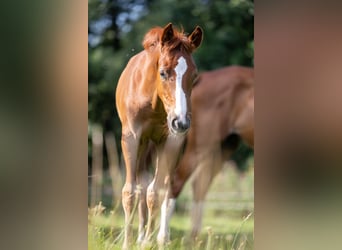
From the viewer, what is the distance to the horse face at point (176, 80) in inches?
149

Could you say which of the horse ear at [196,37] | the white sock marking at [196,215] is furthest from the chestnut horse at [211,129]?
the horse ear at [196,37]

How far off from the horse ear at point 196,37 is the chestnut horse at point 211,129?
219 millimetres

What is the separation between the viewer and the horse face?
12.4 feet

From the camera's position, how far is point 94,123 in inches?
155

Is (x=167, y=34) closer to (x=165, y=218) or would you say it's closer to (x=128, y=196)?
(x=128, y=196)

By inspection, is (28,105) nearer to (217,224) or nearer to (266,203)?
(217,224)

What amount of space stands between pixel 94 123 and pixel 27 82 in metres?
0.59

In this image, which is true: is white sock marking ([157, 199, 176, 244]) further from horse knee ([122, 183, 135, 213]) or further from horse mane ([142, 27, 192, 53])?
horse mane ([142, 27, 192, 53])

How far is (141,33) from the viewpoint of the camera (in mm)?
3852

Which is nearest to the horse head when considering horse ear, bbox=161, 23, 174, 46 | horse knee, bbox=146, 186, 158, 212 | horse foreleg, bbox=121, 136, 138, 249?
horse ear, bbox=161, 23, 174, 46

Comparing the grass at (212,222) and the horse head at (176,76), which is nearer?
the horse head at (176,76)

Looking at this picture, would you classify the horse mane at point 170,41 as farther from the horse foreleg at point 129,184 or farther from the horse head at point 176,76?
the horse foreleg at point 129,184

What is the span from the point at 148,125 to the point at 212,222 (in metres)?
0.84

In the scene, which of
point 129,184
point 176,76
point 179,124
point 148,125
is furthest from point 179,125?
point 129,184
